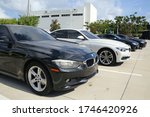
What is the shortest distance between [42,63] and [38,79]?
42cm

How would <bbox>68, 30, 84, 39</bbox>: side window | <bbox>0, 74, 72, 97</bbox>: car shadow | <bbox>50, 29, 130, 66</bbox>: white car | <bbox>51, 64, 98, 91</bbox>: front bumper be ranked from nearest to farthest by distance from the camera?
<bbox>51, 64, 98, 91</bbox>: front bumper < <bbox>0, 74, 72, 97</bbox>: car shadow < <bbox>50, 29, 130, 66</bbox>: white car < <bbox>68, 30, 84, 39</bbox>: side window

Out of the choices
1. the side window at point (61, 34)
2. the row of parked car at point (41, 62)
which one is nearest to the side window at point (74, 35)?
the side window at point (61, 34)

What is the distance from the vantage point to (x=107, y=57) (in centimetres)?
750

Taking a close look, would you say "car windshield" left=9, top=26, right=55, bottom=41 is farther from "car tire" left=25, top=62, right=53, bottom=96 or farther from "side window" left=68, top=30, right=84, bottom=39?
"side window" left=68, top=30, right=84, bottom=39

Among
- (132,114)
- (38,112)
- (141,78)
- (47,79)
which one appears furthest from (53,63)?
(141,78)

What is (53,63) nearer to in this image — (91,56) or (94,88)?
(91,56)

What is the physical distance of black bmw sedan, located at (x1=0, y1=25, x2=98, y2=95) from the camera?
12.7ft

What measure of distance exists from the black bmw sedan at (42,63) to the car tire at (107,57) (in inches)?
108

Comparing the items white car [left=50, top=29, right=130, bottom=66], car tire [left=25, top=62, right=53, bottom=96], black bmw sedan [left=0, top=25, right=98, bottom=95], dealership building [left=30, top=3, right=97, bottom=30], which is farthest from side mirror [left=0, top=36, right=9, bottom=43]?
dealership building [left=30, top=3, right=97, bottom=30]

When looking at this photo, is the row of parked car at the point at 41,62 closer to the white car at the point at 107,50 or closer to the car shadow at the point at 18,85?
the car shadow at the point at 18,85

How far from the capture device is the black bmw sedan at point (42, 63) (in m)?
3.87

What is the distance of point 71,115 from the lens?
325cm

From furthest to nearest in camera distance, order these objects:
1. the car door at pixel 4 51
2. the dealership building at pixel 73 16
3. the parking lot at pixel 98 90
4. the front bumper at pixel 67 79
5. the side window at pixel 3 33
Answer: the dealership building at pixel 73 16
the side window at pixel 3 33
the car door at pixel 4 51
the parking lot at pixel 98 90
the front bumper at pixel 67 79

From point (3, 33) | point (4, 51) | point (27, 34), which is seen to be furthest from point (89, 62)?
point (3, 33)
